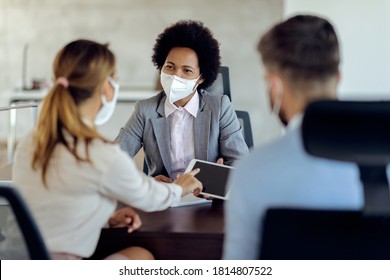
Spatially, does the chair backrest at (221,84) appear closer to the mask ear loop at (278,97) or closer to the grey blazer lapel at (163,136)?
the grey blazer lapel at (163,136)

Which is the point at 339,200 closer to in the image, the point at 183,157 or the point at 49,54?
the point at 183,157

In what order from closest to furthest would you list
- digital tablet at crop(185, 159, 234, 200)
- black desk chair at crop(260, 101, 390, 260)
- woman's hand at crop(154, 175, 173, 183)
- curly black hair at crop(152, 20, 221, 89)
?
black desk chair at crop(260, 101, 390, 260) < digital tablet at crop(185, 159, 234, 200) < woman's hand at crop(154, 175, 173, 183) < curly black hair at crop(152, 20, 221, 89)

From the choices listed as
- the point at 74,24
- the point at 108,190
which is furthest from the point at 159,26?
the point at 108,190

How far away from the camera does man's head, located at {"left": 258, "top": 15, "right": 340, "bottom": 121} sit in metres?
1.26

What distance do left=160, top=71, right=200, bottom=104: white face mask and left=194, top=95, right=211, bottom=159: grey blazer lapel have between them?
102 millimetres

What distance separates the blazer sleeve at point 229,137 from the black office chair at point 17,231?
0.99 m

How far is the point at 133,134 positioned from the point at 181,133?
0.18m

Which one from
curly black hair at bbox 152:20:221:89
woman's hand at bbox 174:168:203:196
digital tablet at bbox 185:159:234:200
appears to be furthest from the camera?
curly black hair at bbox 152:20:221:89

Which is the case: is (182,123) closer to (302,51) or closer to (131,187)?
(131,187)

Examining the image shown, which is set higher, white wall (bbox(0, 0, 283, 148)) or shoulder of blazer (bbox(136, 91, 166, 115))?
white wall (bbox(0, 0, 283, 148))

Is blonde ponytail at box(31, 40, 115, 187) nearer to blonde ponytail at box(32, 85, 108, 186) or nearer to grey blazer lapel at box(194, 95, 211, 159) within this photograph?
blonde ponytail at box(32, 85, 108, 186)

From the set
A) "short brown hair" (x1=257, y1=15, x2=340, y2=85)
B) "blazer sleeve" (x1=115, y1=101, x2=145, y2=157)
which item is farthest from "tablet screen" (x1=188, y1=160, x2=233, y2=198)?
"short brown hair" (x1=257, y1=15, x2=340, y2=85)
